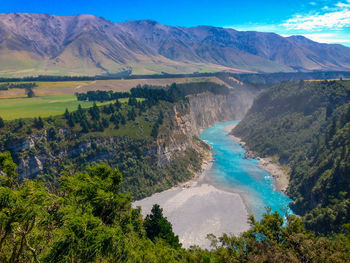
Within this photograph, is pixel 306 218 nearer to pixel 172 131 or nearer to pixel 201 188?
pixel 201 188

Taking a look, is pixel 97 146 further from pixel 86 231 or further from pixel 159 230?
pixel 86 231

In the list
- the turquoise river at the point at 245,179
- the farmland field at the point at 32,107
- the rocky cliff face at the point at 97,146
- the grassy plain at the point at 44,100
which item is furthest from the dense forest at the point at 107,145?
the grassy plain at the point at 44,100

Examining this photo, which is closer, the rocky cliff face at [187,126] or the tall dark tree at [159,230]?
the tall dark tree at [159,230]

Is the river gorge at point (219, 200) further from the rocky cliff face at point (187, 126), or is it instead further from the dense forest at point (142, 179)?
the rocky cliff face at point (187, 126)

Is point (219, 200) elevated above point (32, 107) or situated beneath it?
situated beneath

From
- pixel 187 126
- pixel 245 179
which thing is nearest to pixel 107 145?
pixel 187 126

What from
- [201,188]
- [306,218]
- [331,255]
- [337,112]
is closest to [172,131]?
[201,188]
